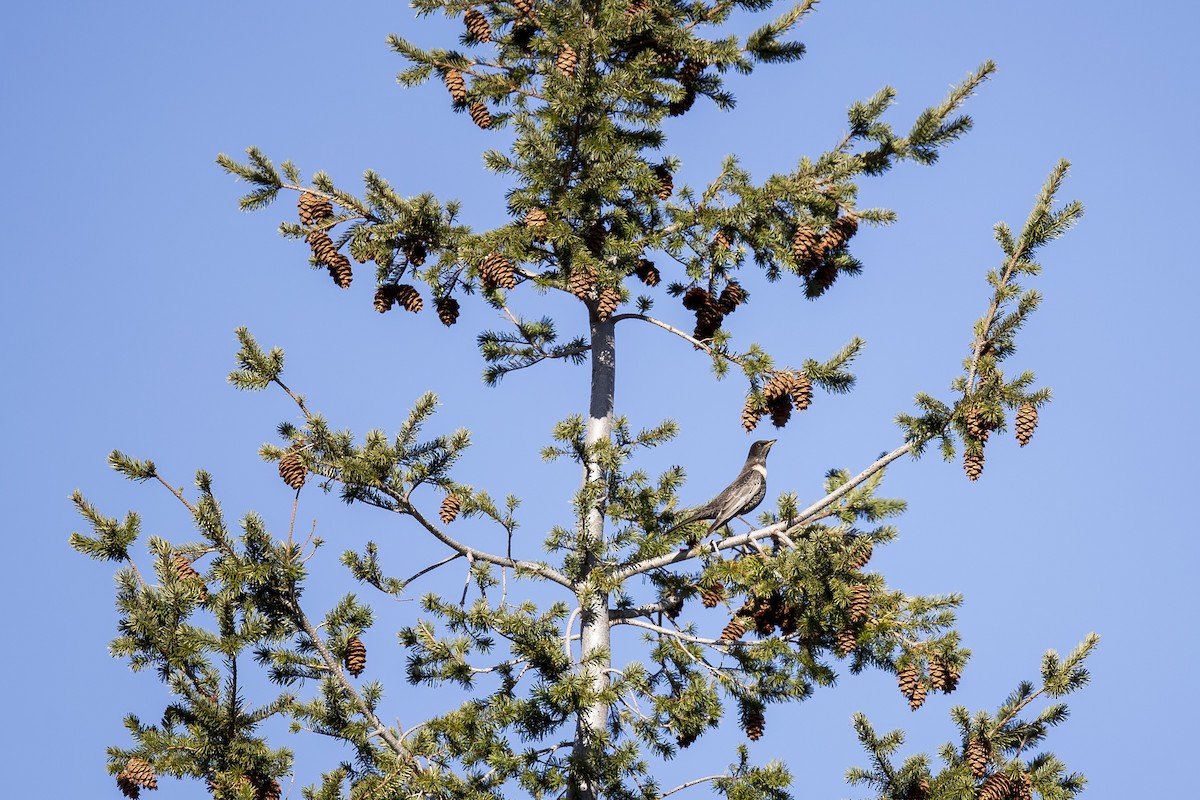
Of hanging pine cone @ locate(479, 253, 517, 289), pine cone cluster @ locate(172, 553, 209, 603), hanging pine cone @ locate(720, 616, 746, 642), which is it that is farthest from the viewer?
hanging pine cone @ locate(479, 253, 517, 289)

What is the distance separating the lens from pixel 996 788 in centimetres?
821

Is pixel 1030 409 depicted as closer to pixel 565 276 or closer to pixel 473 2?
pixel 565 276

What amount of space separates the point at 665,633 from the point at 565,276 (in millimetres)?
2618

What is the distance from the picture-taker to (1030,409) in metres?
8.13

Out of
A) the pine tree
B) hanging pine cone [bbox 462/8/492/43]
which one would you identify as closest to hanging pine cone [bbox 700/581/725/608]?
the pine tree

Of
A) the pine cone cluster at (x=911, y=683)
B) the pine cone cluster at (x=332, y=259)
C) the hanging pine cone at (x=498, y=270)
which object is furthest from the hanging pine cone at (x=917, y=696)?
the pine cone cluster at (x=332, y=259)

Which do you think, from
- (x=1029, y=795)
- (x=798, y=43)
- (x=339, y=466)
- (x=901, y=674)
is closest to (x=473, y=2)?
(x=798, y=43)

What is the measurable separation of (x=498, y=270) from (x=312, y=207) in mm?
1463

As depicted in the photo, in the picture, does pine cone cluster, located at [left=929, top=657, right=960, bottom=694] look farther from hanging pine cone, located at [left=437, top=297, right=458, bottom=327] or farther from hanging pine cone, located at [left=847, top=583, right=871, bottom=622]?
hanging pine cone, located at [left=437, top=297, right=458, bottom=327]

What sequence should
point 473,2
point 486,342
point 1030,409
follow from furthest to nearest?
point 473,2, point 486,342, point 1030,409

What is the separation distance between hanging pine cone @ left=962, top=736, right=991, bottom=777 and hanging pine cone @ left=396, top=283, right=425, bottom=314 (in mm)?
4785

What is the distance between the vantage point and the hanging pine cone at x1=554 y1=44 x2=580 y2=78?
31.3 ft

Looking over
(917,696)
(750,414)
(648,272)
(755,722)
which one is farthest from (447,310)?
(917,696)

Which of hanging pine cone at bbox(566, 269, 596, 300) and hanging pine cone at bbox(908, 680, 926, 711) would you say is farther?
hanging pine cone at bbox(566, 269, 596, 300)
